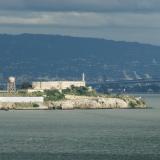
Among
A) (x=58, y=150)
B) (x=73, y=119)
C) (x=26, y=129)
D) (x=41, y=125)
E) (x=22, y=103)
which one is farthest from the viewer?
(x=22, y=103)

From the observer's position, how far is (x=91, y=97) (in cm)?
17650

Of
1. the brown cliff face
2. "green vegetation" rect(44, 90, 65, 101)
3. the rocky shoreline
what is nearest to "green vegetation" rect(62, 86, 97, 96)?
"green vegetation" rect(44, 90, 65, 101)

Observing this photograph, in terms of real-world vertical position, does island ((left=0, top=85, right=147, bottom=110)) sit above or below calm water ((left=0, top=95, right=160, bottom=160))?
above

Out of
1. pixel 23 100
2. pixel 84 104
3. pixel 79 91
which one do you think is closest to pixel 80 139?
pixel 23 100

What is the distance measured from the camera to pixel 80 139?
89.4 m

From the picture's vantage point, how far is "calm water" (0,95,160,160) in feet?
246

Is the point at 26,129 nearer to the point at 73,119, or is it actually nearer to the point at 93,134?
the point at 93,134

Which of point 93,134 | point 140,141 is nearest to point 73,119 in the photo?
point 93,134

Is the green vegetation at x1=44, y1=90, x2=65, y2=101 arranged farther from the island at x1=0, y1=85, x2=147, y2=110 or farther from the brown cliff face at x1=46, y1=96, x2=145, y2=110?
the brown cliff face at x1=46, y1=96, x2=145, y2=110

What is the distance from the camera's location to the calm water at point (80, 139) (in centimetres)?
7506

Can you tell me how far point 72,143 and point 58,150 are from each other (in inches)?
261

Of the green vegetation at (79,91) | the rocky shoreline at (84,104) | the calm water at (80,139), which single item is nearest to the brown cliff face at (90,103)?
the rocky shoreline at (84,104)

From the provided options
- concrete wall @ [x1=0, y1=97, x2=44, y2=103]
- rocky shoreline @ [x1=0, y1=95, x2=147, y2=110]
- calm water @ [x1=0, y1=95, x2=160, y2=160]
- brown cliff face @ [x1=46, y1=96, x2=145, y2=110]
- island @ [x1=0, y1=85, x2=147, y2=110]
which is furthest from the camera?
brown cliff face @ [x1=46, y1=96, x2=145, y2=110]

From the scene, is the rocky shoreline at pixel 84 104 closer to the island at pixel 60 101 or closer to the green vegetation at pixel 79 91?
the island at pixel 60 101
